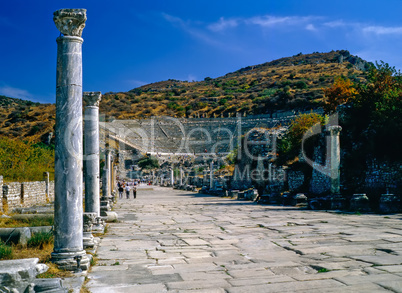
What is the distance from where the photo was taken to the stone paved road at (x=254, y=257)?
553 centimetres

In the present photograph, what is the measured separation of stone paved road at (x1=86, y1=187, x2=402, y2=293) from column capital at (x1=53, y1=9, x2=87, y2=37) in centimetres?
413

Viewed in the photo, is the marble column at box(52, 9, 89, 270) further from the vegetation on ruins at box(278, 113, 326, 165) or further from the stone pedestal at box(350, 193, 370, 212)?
the vegetation on ruins at box(278, 113, 326, 165)

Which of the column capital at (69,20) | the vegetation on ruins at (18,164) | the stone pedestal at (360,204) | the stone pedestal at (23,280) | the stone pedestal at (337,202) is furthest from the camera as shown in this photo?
the vegetation on ruins at (18,164)

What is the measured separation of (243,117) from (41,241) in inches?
2938

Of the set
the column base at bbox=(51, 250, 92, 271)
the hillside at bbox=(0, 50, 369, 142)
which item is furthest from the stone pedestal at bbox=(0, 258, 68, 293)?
the hillside at bbox=(0, 50, 369, 142)

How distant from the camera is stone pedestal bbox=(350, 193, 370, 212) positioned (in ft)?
49.5

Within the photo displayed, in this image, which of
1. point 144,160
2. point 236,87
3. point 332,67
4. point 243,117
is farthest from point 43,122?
point 332,67

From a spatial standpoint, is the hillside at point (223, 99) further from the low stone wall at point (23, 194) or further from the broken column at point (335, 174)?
the broken column at point (335, 174)

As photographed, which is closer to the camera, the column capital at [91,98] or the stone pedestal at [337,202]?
the column capital at [91,98]

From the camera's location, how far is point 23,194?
65.4 ft

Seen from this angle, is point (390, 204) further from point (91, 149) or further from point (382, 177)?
point (91, 149)

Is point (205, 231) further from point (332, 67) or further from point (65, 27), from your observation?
point (332, 67)

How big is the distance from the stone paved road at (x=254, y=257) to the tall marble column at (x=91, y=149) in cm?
117

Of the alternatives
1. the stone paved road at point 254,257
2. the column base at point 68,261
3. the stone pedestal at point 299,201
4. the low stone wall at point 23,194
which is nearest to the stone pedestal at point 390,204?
the stone paved road at point 254,257
